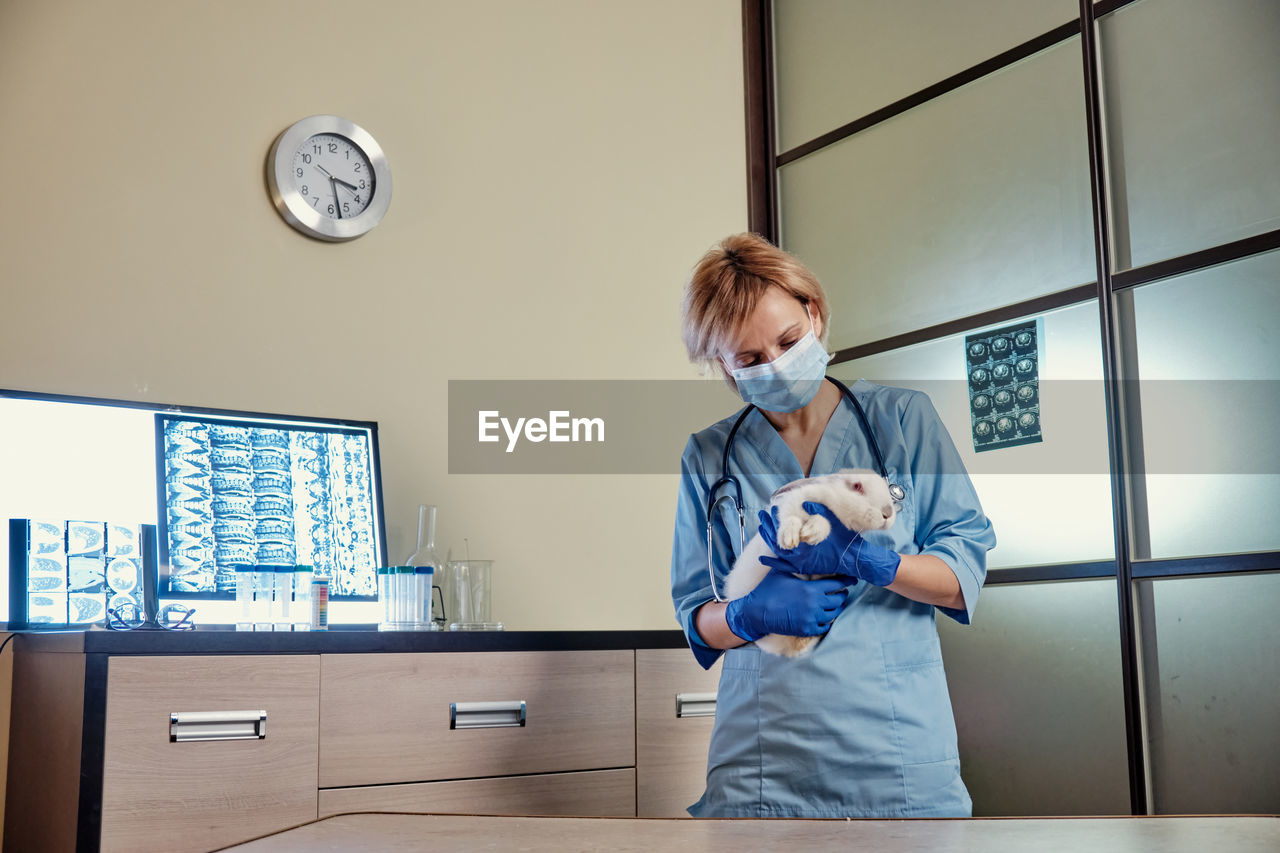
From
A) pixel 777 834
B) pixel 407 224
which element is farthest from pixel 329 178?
pixel 777 834

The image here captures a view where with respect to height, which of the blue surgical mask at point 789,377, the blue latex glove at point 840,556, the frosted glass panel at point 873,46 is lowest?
the blue latex glove at point 840,556

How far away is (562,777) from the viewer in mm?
2150

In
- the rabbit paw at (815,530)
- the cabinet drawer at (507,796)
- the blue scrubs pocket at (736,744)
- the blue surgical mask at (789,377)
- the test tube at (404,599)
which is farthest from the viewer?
the test tube at (404,599)

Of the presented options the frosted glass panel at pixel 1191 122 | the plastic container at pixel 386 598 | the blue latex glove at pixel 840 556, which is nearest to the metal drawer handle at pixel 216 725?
the plastic container at pixel 386 598

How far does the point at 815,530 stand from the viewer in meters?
1.44

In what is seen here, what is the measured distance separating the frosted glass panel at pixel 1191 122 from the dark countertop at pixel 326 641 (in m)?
1.39

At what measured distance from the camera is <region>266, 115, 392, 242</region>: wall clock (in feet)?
8.04

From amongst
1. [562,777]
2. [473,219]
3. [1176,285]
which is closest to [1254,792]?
[1176,285]

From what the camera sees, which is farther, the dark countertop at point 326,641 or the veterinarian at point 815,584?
the dark countertop at point 326,641

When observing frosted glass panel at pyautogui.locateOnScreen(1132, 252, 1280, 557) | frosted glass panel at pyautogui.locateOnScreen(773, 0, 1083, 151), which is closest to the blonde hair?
frosted glass panel at pyautogui.locateOnScreen(1132, 252, 1280, 557)

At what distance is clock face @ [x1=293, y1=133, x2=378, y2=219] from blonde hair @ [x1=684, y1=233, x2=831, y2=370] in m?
1.12

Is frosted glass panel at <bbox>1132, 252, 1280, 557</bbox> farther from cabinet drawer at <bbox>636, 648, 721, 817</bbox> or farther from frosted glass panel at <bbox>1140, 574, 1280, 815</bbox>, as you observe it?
cabinet drawer at <bbox>636, 648, 721, 817</bbox>

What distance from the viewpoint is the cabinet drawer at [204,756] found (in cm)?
165

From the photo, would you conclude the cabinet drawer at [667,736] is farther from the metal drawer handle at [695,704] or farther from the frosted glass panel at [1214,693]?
the frosted glass panel at [1214,693]
